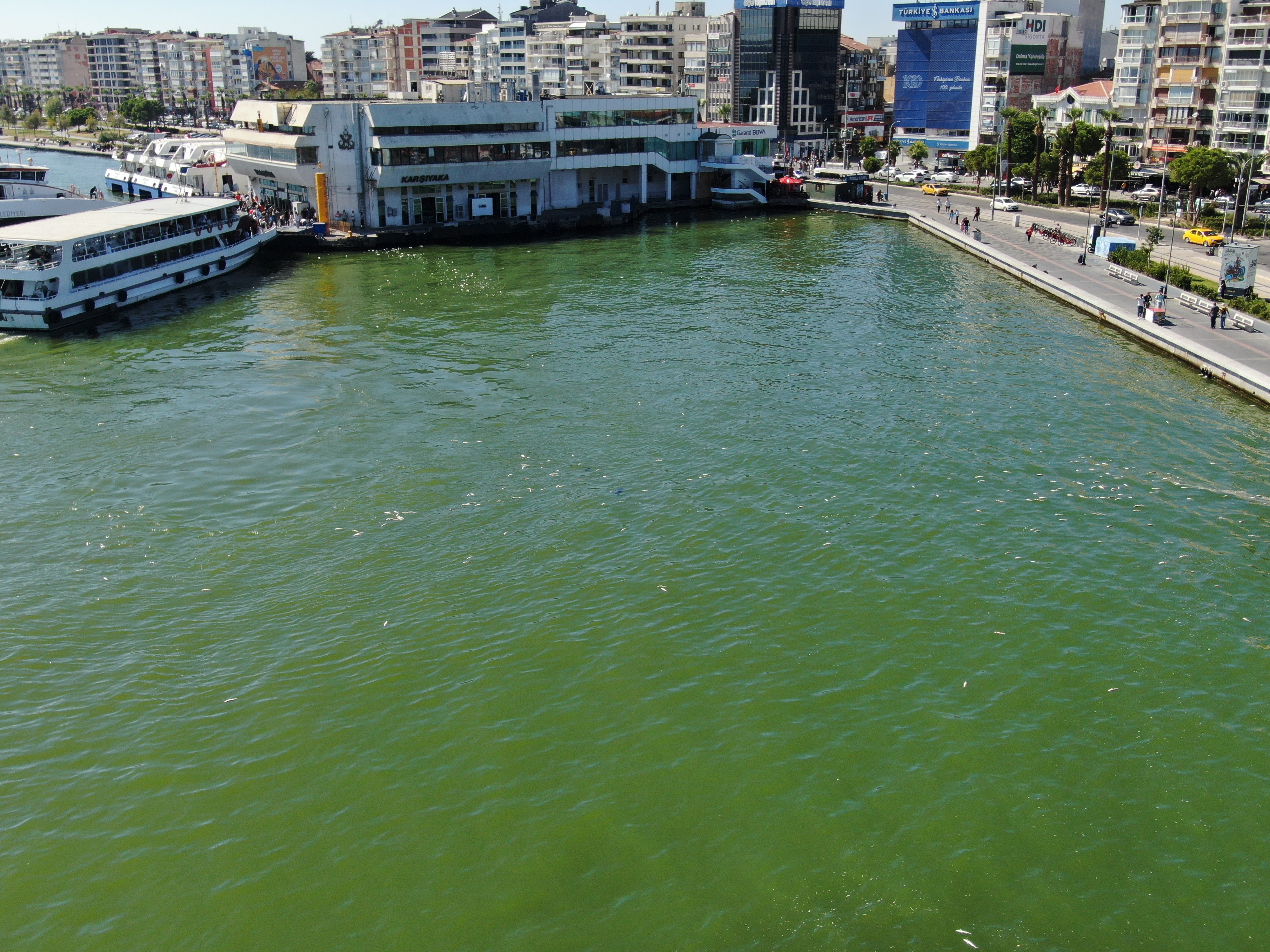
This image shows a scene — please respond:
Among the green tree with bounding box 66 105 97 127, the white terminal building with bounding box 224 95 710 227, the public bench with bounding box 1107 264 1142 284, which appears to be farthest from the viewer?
the green tree with bounding box 66 105 97 127

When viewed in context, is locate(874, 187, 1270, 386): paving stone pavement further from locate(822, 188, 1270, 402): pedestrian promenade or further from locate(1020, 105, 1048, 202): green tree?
locate(1020, 105, 1048, 202): green tree

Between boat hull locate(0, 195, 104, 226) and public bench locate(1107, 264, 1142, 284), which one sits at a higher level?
boat hull locate(0, 195, 104, 226)

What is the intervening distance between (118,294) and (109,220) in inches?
193

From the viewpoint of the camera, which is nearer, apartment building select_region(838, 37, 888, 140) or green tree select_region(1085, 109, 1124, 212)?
green tree select_region(1085, 109, 1124, 212)

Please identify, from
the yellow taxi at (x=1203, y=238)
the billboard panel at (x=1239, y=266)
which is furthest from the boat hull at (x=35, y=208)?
the yellow taxi at (x=1203, y=238)

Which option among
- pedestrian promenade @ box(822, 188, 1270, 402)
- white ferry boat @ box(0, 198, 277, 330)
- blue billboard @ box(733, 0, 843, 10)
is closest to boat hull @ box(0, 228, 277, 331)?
white ferry boat @ box(0, 198, 277, 330)

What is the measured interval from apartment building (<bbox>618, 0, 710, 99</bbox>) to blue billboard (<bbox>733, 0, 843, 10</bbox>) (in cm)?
1027

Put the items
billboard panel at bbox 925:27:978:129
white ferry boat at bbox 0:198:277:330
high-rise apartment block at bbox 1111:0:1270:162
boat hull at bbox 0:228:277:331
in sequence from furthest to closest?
billboard panel at bbox 925:27:978:129 → high-rise apartment block at bbox 1111:0:1270:162 → white ferry boat at bbox 0:198:277:330 → boat hull at bbox 0:228:277:331

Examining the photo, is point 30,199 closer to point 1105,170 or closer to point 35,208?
point 35,208

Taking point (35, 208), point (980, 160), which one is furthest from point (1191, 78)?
point (35, 208)

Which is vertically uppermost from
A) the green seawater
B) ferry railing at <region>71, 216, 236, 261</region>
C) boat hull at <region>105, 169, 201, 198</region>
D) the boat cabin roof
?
boat hull at <region>105, 169, 201, 198</region>

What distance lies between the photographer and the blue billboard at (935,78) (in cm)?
11056

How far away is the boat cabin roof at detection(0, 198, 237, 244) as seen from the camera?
45.3 m

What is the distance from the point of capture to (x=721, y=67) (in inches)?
5285
